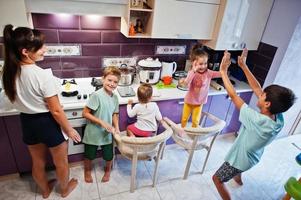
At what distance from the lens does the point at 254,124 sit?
→ 4.63ft

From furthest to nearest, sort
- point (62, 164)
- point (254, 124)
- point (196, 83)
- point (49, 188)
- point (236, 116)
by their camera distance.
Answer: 1. point (236, 116)
2. point (196, 83)
3. point (49, 188)
4. point (62, 164)
5. point (254, 124)

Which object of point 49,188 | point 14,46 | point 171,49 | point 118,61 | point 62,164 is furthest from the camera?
point 171,49

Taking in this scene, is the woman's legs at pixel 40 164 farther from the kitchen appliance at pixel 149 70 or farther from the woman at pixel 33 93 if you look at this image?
the kitchen appliance at pixel 149 70

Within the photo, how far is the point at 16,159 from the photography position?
1.75 meters

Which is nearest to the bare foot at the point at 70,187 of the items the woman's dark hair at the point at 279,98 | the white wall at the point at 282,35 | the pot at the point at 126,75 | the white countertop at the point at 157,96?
the white countertop at the point at 157,96

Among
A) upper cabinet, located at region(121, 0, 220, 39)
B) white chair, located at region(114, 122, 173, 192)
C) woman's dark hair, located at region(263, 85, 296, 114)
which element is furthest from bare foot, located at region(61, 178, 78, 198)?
woman's dark hair, located at region(263, 85, 296, 114)

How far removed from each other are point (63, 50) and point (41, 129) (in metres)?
0.84

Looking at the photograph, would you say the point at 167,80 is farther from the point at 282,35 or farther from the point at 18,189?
the point at 18,189

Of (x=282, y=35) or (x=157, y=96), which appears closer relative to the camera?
(x=157, y=96)

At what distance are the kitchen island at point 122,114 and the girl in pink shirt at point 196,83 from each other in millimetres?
105

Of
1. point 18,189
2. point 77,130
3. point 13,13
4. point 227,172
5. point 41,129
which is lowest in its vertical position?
point 18,189

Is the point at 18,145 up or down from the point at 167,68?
down

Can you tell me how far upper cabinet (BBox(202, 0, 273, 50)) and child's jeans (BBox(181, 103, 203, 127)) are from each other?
610 mm

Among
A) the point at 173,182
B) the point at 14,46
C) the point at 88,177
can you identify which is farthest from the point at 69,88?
the point at 173,182
